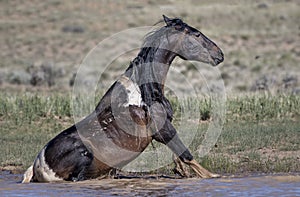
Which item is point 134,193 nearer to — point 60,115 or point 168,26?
point 168,26

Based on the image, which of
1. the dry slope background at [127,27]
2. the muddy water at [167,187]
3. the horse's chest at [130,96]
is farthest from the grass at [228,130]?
the dry slope background at [127,27]

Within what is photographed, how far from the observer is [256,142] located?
12758mm

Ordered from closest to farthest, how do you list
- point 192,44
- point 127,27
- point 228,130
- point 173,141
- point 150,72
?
point 173,141 → point 150,72 → point 192,44 → point 228,130 → point 127,27

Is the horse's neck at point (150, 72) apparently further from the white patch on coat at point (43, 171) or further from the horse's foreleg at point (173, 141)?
the white patch on coat at point (43, 171)

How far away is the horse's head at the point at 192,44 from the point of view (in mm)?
9750

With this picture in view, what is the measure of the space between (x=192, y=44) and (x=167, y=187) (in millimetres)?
1944

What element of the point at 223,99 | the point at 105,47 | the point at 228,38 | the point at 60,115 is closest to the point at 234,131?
the point at 223,99

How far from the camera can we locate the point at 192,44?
9.81 m

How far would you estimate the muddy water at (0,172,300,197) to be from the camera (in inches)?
356

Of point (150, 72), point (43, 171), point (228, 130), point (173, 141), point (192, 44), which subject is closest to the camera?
point (43, 171)

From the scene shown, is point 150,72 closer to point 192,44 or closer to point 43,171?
point 192,44

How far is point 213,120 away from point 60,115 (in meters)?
3.63

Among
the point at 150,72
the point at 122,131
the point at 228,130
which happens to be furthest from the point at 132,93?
the point at 228,130

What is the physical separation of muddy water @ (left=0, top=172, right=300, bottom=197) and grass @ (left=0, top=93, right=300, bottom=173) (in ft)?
3.95
